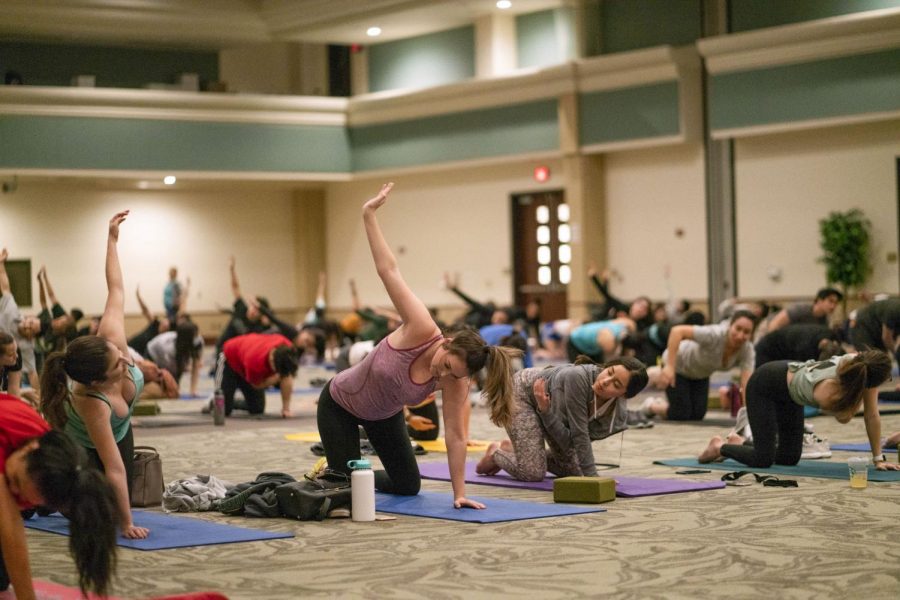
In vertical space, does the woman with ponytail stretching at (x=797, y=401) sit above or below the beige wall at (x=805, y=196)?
below

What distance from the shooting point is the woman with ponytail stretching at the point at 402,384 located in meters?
A: 5.98

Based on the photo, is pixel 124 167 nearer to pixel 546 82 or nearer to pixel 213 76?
pixel 213 76

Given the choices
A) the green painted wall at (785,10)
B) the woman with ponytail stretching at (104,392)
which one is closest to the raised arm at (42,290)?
the woman with ponytail stretching at (104,392)

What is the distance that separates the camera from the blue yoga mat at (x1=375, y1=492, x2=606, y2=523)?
6.07 metres

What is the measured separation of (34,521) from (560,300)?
1547cm

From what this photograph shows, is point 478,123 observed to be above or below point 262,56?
below

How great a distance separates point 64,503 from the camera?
12.7ft

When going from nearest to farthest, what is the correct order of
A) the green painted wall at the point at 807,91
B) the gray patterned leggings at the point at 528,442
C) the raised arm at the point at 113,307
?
the raised arm at the point at 113,307 < the gray patterned leggings at the point at 528,442 < the green painted wall at the point at 807,91

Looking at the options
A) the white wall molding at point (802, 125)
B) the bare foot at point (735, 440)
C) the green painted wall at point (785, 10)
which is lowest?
the bare foot at point (735, 440)

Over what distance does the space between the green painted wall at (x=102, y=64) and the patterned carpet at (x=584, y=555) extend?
1631cm

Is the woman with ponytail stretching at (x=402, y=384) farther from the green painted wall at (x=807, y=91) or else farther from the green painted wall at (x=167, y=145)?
the green painted wall at (x=167, y=145)

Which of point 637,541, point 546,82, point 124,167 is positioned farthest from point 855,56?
point 637,541

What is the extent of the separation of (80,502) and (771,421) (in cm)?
471

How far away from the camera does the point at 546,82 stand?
20.0 m
